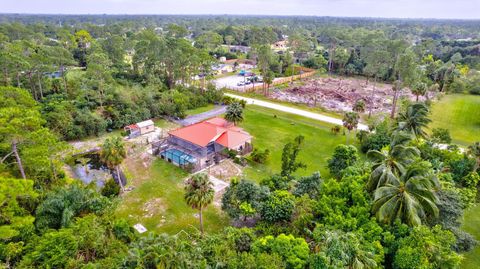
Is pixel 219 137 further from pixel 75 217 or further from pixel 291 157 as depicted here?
pixel 75 217

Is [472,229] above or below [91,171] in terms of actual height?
above

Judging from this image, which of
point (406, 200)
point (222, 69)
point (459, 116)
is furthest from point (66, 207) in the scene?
point (222, 69)

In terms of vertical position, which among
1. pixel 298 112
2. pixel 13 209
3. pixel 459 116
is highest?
pixel 13 209

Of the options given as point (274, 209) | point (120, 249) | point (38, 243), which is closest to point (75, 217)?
point (38, 243)

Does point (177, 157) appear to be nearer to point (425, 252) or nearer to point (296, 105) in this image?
point (425, 252)

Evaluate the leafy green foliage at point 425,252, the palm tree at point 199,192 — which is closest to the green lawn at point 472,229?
the leafy green foliage at point 425,252

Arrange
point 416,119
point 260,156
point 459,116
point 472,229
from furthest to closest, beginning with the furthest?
1. point 459,116
2. point 260,156
3. point 416,119
4. point 472,229

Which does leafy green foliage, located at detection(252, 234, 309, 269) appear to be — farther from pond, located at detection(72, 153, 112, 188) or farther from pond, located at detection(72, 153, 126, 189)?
pond, located at detection(72, 153, 112, 188)
